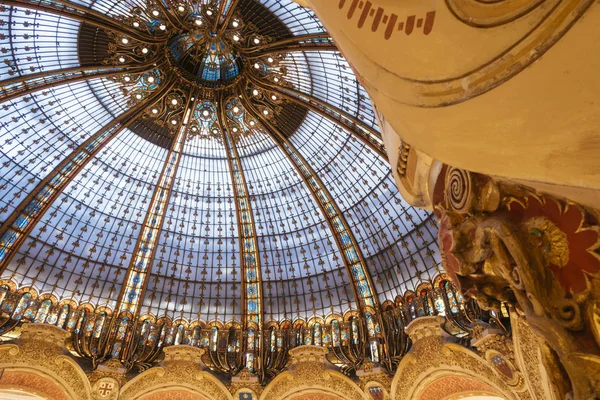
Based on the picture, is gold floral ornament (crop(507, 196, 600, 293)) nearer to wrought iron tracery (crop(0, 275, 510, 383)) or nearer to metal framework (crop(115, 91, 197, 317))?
wrought iron tracery (crop(0, 275, 510, 383))

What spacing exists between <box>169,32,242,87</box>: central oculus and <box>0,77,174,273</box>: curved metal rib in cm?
118

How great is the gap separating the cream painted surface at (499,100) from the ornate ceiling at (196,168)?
40.0 feet

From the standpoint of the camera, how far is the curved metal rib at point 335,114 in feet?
55.5

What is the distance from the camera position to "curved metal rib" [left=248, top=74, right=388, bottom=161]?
55.5 feet

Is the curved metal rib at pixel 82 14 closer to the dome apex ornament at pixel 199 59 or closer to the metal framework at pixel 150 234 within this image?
the dome apex ornament at pixel 199 59

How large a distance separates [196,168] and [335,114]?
7.69m

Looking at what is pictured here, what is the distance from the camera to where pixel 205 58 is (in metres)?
18.2

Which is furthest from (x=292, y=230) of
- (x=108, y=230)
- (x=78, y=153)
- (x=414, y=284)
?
(x=78, y=153)

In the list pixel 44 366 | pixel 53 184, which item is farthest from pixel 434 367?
pixel 53 184

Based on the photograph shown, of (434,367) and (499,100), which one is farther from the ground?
(434,367)

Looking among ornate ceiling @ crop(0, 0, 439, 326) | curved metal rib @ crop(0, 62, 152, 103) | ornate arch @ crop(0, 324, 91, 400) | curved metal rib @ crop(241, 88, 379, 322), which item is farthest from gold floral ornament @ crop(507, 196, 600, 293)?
ornate arch @ crop(0, 324, 91, 400)

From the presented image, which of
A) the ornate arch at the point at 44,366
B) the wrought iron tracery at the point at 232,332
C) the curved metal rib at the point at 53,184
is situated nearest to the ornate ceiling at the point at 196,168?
the curved metal rib at the point at 53,184

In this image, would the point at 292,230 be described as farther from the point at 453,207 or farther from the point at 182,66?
the point at 453,207

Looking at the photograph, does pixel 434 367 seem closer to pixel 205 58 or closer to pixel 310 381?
pixel 310 381
